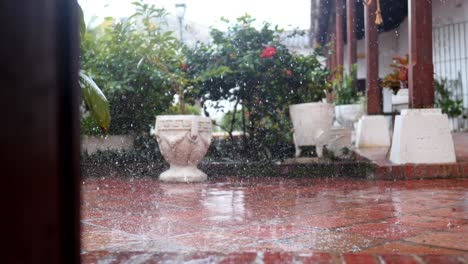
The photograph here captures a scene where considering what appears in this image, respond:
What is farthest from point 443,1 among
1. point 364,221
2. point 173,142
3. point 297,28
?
point 364,221

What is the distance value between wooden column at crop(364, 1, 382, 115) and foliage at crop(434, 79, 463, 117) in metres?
2.38

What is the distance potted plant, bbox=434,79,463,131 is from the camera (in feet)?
26.2

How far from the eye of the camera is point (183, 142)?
415cm

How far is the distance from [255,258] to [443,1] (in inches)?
339

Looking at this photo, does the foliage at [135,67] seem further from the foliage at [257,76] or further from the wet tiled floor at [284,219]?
the wet tiled floor at [284,219]

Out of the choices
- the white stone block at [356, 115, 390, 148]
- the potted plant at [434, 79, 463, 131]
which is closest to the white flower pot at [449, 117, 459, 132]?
the potted plant at [434, 79, 463, 131]

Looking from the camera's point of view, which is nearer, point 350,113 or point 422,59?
point 422,59

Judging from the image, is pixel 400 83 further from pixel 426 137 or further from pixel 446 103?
pixel 426 137

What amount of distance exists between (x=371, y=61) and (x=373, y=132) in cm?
83

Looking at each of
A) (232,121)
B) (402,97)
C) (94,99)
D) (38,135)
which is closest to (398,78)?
(402,97)

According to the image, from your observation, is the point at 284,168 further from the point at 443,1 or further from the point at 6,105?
the point at 443,1

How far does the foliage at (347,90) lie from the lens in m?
7.30

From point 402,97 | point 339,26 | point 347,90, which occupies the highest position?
point 339,26

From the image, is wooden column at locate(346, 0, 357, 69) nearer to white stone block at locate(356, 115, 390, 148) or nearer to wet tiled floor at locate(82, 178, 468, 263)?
white stone block at locate(356, 115, 390, 148)
